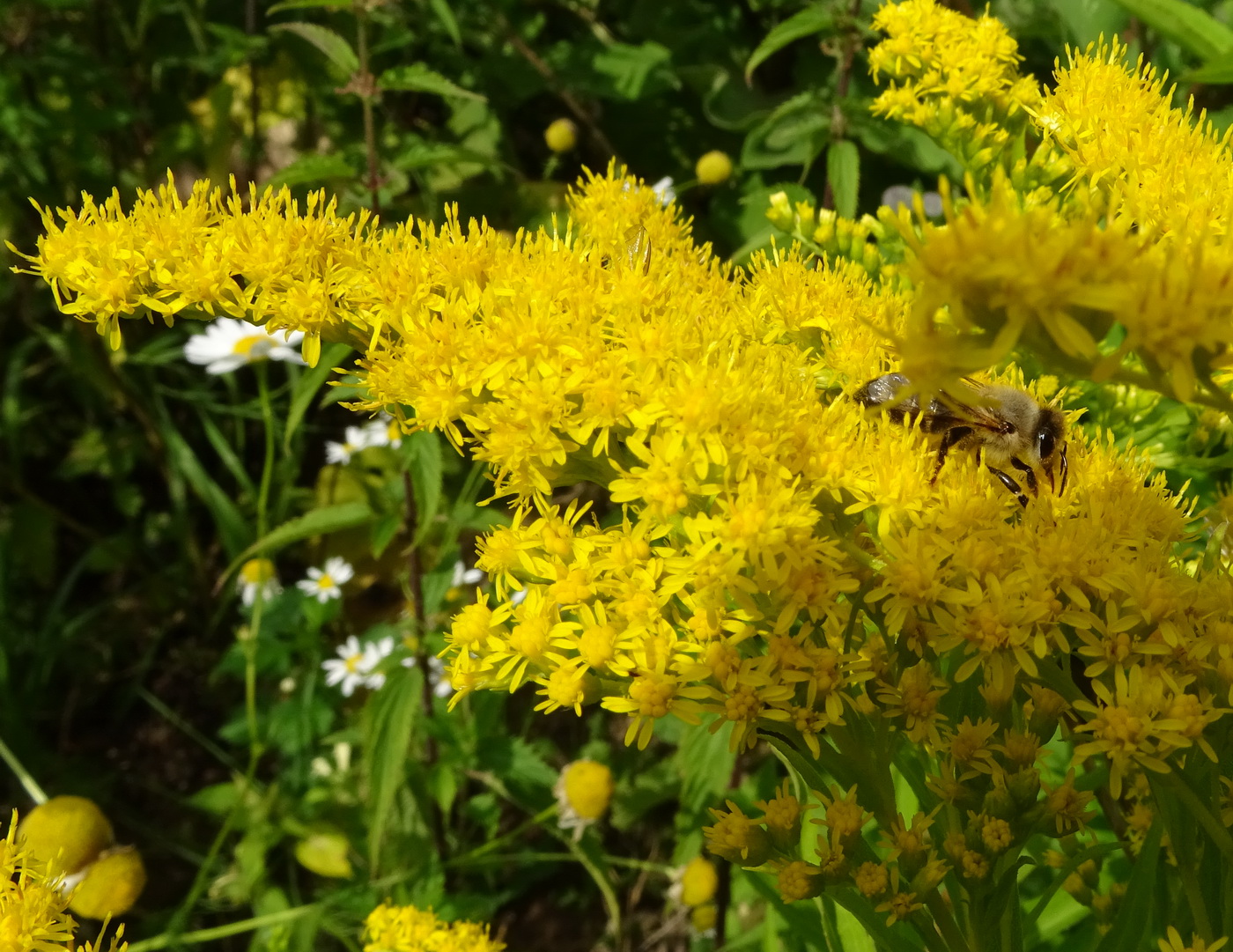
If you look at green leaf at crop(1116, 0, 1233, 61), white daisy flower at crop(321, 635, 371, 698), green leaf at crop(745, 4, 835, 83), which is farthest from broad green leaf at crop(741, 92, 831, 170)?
white daisy flower at crop(321, 635, 371, 698)

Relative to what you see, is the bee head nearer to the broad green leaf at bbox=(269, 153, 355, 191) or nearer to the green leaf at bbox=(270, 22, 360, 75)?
the broad green leaf at bbox=(269, 153, 355, 191)

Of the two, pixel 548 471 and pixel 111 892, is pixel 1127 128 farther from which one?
pixel 111 892

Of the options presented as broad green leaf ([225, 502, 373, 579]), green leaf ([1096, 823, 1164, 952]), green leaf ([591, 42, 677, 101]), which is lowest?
broad green leaf ([225, 502, 373, 579])

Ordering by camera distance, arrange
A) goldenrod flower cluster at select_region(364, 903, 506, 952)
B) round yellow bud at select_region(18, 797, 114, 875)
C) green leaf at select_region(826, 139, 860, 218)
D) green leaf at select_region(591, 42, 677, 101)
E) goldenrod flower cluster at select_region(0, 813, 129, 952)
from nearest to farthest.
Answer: goldenrod flower cluster at select_region(0, 813, 129, 952)
goldenrod flower cluster at select_region(364, 903, 506, 952)
round yellow bud at select_region(18, 797, 114, 875)
green leaf at select_region(826, 139, 860, 218)
green leaf at select_region(591, 42, 677, 101)

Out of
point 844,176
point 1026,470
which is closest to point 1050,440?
point 1026,470

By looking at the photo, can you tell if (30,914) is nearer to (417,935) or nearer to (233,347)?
(417,935)

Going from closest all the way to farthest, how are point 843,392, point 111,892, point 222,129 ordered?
point 843,392, point 111,892, point 222,129

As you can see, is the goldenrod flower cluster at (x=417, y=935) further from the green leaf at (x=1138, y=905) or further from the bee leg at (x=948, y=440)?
the bee leg at (x=948, y=440)

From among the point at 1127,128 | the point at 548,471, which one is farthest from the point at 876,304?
the point at 548,471
